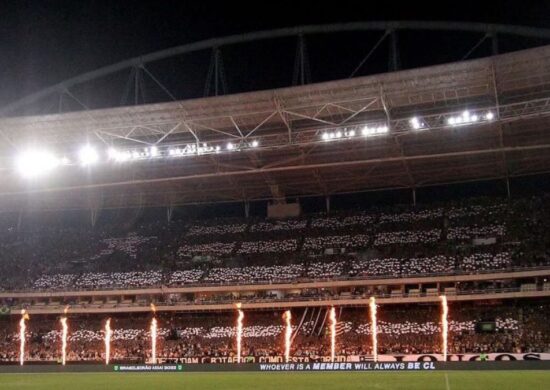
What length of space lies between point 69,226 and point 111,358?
84.1ft

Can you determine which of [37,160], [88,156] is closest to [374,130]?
[88,156]

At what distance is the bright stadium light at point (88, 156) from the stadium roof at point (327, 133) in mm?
741

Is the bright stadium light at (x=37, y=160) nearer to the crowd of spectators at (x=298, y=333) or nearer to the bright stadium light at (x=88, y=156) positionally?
the bright stadium light at (x=88, y=156)

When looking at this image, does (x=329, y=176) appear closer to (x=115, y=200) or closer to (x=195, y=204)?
(x=195, y=204)

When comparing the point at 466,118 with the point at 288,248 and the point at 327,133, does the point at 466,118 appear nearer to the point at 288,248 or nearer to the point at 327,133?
the point at 327,133

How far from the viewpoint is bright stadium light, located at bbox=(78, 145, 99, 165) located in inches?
1796

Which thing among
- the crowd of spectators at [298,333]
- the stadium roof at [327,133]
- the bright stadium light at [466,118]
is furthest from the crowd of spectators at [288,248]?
the bright stadium light at [466,118]

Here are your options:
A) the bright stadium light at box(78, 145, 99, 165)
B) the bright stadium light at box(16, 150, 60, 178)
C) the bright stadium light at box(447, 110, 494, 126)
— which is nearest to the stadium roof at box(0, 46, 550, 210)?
the bright stadium light at box(447, 110, 494, 126)

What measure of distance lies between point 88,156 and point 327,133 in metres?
17.7

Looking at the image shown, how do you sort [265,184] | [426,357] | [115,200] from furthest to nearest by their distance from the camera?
1. [115,200]
2. [265,184]
3. [426,357]

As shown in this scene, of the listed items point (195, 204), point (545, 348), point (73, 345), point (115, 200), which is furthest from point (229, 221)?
point (545, 348)

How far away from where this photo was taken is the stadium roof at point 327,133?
38281 millimetres

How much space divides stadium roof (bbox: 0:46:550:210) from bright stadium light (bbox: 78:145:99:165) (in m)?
0.74

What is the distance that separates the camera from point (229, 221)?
2542 inches
